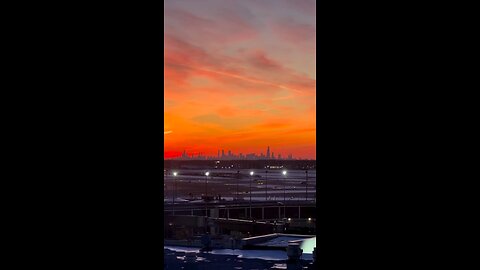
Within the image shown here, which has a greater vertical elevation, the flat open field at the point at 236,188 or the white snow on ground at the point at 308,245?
the flat open field at the point at 236,188

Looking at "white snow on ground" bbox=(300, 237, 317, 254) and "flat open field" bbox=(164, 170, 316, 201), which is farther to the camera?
A: "flat open field" bbox=(164, 170, 316, 201)

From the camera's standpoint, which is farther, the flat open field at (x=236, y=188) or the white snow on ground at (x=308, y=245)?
the flat open field at (x=236, y=188)

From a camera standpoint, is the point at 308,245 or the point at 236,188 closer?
the point at 308,245

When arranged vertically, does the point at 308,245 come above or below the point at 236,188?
below

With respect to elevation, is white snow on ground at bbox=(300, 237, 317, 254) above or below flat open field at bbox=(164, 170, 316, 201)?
below
